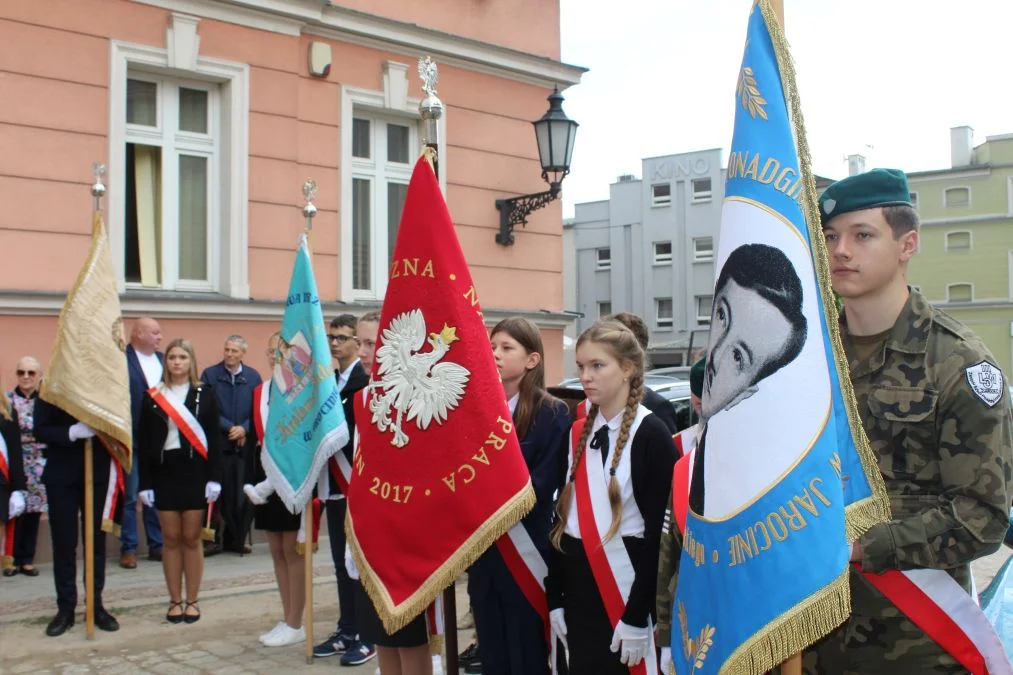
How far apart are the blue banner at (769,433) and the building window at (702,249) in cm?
3848

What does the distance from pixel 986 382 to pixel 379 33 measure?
8805 millimetres

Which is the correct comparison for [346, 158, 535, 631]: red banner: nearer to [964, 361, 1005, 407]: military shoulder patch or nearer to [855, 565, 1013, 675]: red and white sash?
[855, 565, 1013, 675]: red and white sash

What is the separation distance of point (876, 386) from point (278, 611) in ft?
17.5

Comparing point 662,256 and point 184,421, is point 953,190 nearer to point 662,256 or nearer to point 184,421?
point 662,256

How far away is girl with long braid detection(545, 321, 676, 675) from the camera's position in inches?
134

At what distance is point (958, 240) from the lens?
44.7 meters

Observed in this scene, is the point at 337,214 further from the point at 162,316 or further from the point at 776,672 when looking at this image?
the point at 776,672

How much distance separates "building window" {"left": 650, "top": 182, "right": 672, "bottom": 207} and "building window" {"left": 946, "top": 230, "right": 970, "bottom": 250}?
1386 cm

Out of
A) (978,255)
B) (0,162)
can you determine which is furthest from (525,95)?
(978,255)

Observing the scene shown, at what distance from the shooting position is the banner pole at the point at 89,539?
20.2 ft

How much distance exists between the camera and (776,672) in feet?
8.50

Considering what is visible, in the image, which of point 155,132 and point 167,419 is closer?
point 167,419

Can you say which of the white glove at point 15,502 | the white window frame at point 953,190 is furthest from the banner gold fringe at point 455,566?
the white window frame at point 953,190

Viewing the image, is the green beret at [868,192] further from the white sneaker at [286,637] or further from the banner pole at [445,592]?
the white sneaker at [286,637]
